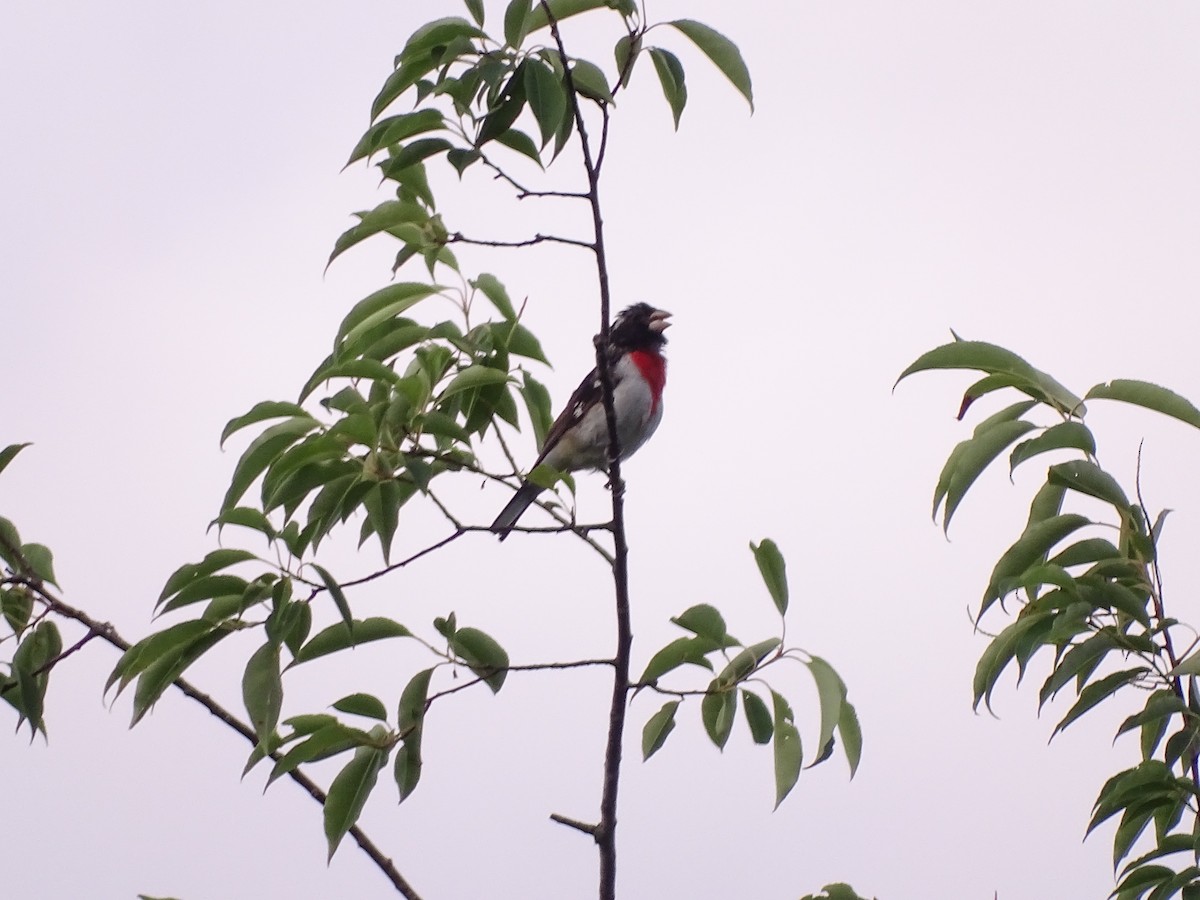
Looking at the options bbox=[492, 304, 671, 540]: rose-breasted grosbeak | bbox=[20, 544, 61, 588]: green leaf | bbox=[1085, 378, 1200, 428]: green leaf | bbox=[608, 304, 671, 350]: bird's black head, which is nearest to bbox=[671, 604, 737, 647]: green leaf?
bbox=[1085, 378, 1200, 428]: green leaf

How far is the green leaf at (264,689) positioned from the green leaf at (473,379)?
26.3 inches

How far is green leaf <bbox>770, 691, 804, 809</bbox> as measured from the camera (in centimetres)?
249

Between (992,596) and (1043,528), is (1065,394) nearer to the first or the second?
(1043,528)

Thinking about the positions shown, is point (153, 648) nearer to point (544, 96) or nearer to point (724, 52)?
point (544, 96)

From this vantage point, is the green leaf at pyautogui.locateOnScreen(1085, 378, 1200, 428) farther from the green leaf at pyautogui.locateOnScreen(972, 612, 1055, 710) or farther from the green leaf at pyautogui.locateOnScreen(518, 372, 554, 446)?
the green leaf at pyautogui.locateOnScreen(518, 372, 554, 446)

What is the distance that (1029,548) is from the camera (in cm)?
262

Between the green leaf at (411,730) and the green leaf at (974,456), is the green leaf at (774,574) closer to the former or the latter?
the green leaf at (974,456)

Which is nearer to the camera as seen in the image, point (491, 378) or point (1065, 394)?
point (1065, 394)

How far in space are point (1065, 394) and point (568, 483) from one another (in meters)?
1.03

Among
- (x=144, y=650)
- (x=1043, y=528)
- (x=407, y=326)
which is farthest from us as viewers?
(x=407, y=326)

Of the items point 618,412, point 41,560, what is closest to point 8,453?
point 41,560

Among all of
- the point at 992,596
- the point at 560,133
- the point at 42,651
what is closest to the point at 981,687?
the point at 992,596

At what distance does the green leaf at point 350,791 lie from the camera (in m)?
2.45

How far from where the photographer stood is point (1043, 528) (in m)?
2.60
